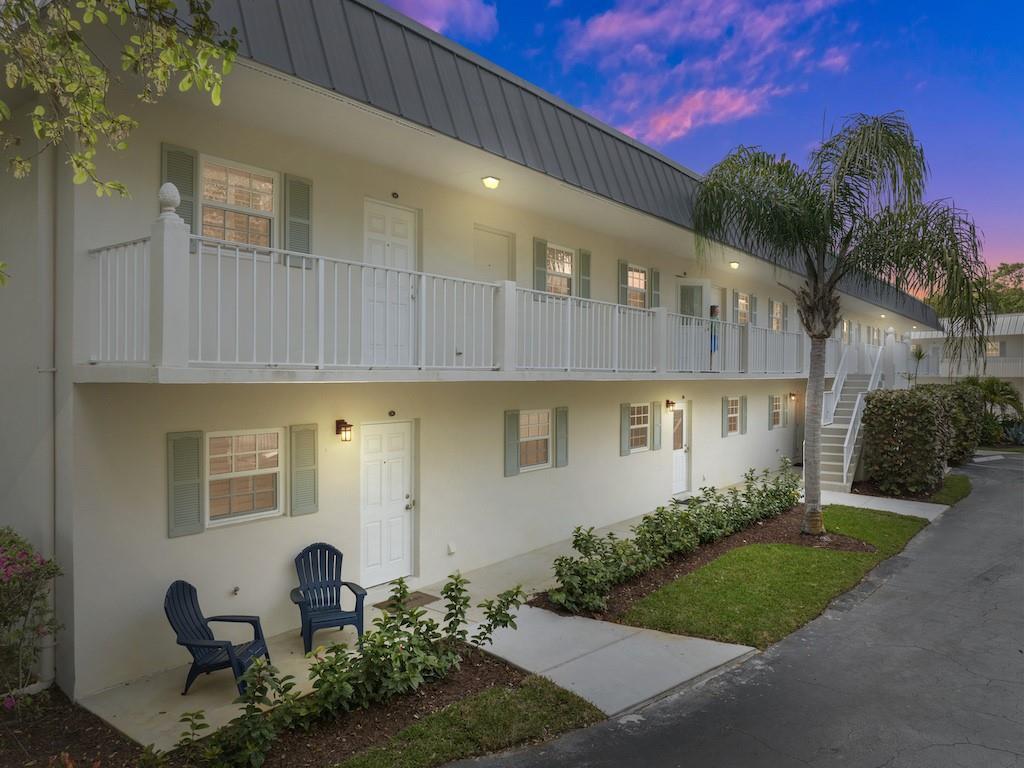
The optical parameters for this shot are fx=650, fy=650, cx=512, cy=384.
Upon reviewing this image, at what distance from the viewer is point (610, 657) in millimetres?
6566

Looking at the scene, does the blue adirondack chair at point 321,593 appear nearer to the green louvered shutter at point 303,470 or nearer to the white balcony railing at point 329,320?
the green louvered shutter at point 303,470

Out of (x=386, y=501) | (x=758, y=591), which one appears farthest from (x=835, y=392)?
(x=386, y=501)

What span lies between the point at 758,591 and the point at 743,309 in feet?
37.2

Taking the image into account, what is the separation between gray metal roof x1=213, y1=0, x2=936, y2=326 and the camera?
5.84 meters

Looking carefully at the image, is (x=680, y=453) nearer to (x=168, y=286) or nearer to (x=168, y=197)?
(x=168, y=286)

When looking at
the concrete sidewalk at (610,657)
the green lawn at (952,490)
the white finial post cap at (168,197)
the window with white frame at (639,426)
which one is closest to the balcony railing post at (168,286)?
the white finial post cap at (168,197)

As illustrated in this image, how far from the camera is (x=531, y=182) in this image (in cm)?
926

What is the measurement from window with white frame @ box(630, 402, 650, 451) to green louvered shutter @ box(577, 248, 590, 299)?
2993 mm

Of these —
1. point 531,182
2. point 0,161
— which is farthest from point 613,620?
point 0,161

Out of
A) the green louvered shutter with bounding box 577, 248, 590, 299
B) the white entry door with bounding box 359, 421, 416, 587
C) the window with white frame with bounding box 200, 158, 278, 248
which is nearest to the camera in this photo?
the window with white frame with bounding box 200, 158, 278, 248

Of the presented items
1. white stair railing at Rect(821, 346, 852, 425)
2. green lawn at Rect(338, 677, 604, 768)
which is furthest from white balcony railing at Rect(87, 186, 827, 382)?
white stair railing at Rect(821, 346, 852, 425)

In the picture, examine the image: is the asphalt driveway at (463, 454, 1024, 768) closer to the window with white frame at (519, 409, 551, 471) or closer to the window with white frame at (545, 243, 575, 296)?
the window with white frame at (519, 409, 551, 471)

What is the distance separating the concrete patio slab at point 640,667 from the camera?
575cm

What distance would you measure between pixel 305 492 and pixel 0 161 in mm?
4663
